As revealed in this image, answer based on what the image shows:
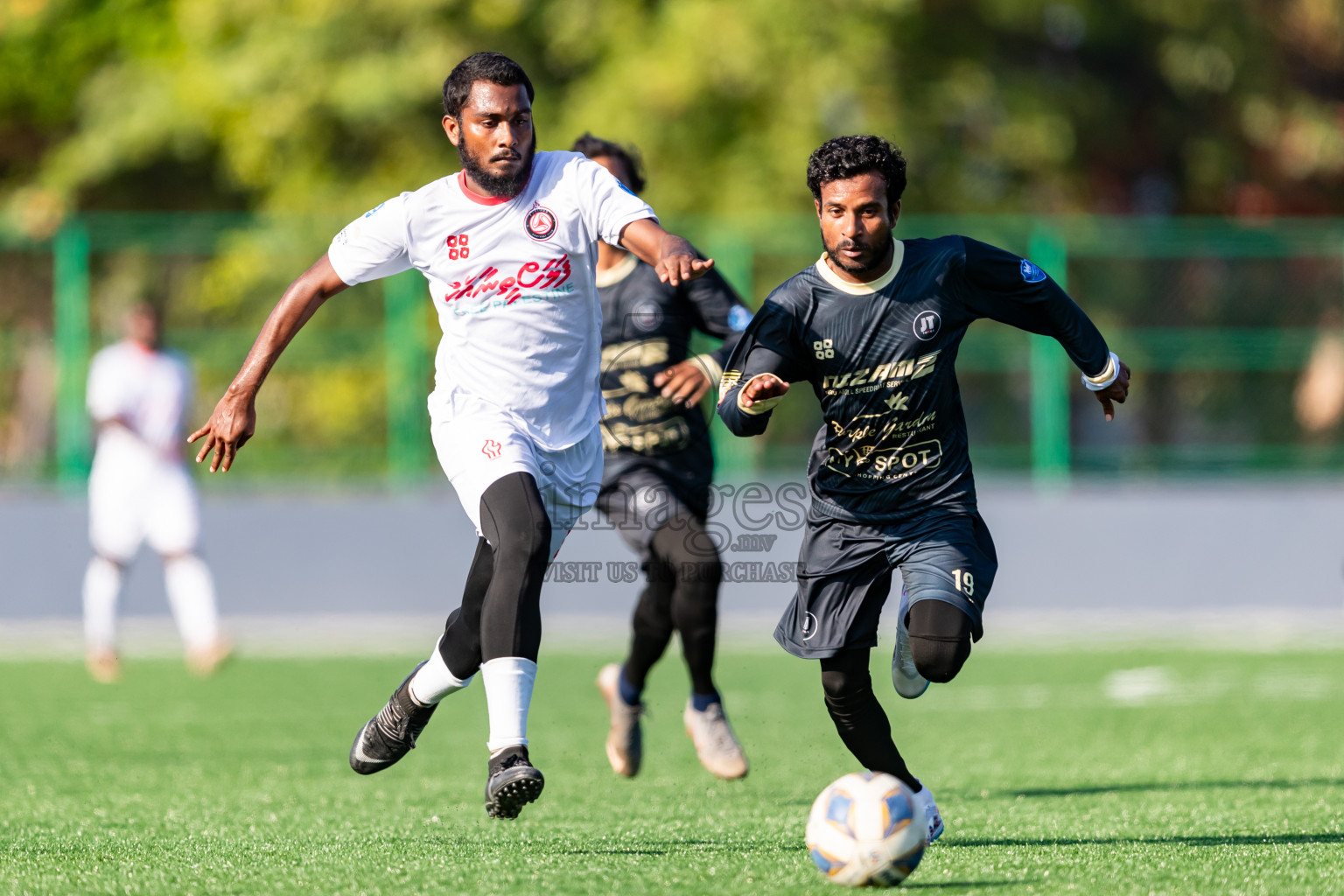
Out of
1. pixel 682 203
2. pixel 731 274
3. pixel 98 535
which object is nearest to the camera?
pixel 98 535

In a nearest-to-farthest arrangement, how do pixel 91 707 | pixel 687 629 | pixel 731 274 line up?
1. pixel 687 629
2. pixel 91 707
3. pixel 731 274

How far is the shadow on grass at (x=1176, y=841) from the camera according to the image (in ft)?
16.4

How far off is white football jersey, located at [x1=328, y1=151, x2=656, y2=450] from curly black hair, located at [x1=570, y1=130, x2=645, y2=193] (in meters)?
1.86

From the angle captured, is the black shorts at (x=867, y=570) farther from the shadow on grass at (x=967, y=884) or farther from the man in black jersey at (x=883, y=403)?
the shadow on grass at (x=967, y=884)

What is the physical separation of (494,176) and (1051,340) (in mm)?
10011

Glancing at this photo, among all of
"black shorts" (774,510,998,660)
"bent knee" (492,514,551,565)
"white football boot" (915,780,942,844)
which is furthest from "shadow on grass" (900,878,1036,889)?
"bent knee" (492,514,551,565)

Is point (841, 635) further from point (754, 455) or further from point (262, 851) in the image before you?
point (754, 455)

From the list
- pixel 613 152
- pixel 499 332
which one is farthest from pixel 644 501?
pixel 499 332

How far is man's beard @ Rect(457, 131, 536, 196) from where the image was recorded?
5086mm

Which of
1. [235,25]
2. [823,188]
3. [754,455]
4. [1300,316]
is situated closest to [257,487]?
[754,455]

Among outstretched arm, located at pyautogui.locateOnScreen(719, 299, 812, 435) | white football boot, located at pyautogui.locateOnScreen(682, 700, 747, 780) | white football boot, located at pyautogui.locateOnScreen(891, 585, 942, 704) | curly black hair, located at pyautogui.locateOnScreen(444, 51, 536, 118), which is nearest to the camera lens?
outstretched arm, located at pyautogui.locateOnScreen(719, 299, 812, 435)

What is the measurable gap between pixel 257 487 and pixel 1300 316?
9071mm

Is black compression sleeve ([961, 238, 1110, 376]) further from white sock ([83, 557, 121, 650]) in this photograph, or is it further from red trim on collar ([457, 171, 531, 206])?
white sock ([83, 557, 121, 650])

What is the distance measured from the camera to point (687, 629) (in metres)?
6.86
